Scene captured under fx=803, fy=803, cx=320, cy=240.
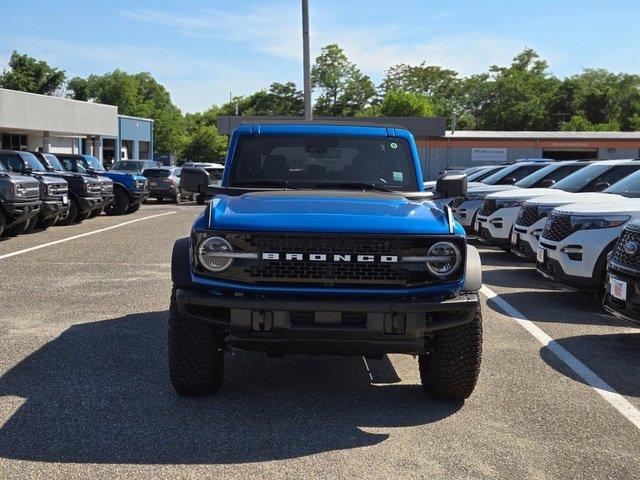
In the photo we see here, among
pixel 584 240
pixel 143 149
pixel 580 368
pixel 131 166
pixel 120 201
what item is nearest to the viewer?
pixel 580 368

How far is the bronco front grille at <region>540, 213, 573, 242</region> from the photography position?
9133mm

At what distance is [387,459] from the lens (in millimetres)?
4250

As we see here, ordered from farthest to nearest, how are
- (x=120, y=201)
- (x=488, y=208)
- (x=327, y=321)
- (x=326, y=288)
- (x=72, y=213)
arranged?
(x=120, y=201), (x=72, y=213), (x=488, y=208), (x=326, y=288), (x=327, y=321)

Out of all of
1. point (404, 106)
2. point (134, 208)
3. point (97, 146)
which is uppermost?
point (404, 106)

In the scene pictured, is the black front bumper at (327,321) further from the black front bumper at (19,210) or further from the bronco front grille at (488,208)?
the black front bumper at (19,210)

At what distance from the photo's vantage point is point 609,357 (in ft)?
21.9

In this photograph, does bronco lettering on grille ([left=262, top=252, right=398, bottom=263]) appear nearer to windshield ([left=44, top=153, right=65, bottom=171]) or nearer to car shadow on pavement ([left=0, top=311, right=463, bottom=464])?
car shadow on pavement ([left=0, top=311, right=463, bottom=464])

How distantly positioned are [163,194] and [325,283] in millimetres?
27521

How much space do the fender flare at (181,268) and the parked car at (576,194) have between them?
6532 mm

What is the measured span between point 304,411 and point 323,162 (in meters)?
2.09

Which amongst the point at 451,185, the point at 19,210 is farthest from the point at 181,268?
the point at 19,210

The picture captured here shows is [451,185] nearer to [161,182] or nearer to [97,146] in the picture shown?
[161,182]

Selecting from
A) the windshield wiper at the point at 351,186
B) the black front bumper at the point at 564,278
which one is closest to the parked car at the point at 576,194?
the black front bumper at the point at 564,278

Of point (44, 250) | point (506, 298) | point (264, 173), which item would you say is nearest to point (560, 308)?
point (506, 298)
